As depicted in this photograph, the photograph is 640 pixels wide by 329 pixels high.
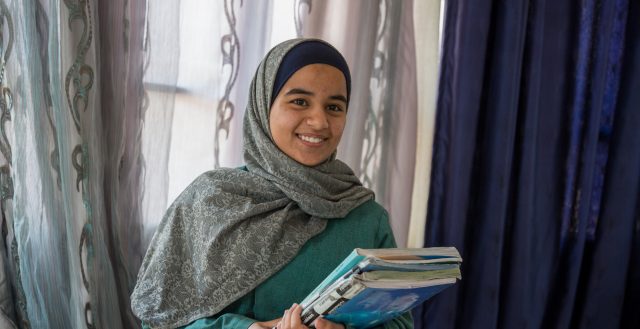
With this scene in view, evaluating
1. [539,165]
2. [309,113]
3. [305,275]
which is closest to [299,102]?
[309,113]

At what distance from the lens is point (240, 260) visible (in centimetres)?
119

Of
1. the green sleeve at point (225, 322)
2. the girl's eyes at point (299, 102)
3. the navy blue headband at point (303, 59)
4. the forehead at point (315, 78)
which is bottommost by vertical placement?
the green sleeve at point (225, 322)

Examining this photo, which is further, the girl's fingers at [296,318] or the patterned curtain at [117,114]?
the patterned curtain at [117,114]

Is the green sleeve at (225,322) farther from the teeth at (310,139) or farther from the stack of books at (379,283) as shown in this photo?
the teeth at (310,139)

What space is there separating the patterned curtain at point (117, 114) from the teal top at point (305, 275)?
0.48 m

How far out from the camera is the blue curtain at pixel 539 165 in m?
2.00

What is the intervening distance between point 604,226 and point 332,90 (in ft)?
5.05

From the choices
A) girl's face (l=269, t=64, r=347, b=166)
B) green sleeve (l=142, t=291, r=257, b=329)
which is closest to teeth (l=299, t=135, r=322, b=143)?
girl's face (l=269, t=64, r=347, b=166)

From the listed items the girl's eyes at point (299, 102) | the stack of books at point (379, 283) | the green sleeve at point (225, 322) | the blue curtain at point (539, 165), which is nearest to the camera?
the stack of books at point (379, 283)

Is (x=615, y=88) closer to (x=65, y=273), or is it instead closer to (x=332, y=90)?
(x=332, y=90)

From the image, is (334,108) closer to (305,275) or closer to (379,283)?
(305,275)

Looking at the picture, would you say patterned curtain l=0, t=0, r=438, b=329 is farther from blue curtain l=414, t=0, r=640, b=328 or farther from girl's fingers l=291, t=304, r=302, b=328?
girl's fingers l=291, t=304, r=302, b=328

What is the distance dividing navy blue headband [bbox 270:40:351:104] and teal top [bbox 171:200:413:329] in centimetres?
32

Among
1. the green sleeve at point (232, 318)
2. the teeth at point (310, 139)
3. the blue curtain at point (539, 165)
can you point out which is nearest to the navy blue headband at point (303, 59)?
the teeth at point (310, 139)
